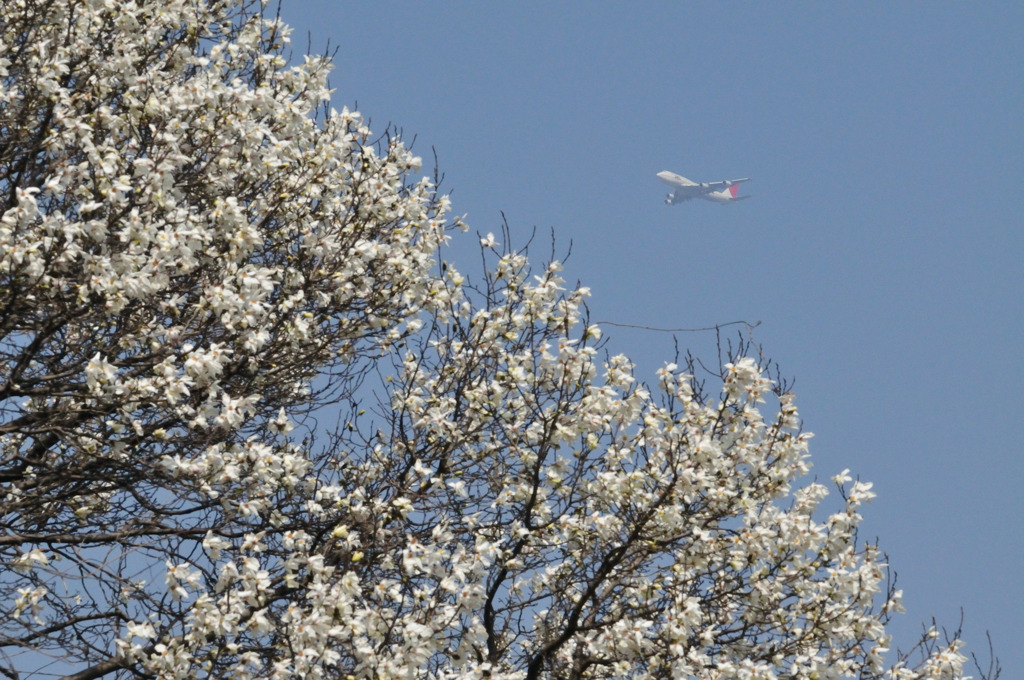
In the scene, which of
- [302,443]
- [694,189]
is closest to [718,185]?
[694,189]

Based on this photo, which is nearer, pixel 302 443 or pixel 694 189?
pixel 302 443

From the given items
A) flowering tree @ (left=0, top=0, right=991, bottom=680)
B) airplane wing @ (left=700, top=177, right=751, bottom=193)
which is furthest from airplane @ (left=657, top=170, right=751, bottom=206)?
flowering tree @ (left=0, top=0, right=991, bottom=680)

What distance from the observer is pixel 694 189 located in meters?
182

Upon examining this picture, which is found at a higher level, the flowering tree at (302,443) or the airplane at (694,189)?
the airplane at (694,189)

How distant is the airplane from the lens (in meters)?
179

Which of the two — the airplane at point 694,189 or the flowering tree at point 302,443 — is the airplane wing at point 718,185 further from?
the flowering tree at point 302,443

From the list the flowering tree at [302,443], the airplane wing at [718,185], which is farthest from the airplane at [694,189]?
the flowering tree at [302,443]

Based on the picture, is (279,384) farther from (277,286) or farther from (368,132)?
(368,132)

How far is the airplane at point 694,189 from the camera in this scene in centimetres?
17938

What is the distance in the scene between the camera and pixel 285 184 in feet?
47.3

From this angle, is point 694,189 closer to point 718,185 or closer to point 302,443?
point 718,185

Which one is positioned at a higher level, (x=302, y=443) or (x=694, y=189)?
(x=694, y=189)

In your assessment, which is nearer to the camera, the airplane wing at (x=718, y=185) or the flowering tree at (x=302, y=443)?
the flowering tree at (x=302, y=443)

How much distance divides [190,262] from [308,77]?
497cm
